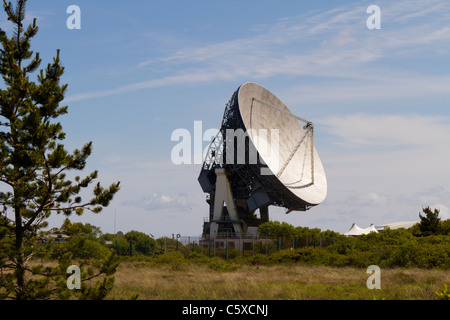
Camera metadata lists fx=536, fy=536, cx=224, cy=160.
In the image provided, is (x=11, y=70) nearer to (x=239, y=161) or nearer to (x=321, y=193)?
(x=239, y=161)

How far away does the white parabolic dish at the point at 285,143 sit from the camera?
5688 cm

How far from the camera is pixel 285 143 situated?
6166 cm

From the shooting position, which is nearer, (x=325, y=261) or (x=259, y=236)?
(x=325, y=261)

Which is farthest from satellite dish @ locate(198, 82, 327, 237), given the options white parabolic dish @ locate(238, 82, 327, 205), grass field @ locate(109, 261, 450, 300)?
grass field @ locate(109, 261, 450, 300)

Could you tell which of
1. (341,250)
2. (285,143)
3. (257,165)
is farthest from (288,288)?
(285,143)

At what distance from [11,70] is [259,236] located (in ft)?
181

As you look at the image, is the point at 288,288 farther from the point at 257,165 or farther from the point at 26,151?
the point at 257,165

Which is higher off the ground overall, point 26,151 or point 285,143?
point 285,143

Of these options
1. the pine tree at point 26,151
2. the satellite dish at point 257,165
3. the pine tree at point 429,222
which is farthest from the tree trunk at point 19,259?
the pine tree at point 429,222

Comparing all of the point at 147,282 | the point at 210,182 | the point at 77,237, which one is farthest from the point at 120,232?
the point at 77,237

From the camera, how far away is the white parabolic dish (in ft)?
187

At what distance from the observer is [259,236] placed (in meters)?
69.6

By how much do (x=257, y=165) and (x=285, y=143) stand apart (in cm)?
572

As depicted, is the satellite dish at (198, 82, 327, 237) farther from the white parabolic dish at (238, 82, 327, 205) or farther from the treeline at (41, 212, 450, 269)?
the treeline at (41, 212, 450, 269)
